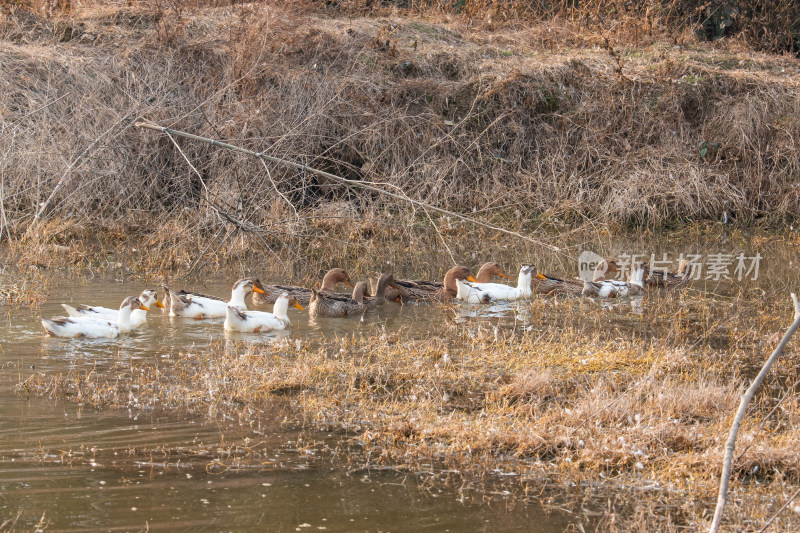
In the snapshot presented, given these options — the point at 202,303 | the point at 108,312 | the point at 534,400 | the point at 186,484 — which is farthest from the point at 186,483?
the point at 202,303

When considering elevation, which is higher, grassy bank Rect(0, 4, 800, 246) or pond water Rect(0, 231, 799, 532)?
grassy bank Rect(0, 4, 800, 246)

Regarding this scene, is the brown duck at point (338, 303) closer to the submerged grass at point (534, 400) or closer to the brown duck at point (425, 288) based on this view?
the brown duck at point (425, 288)

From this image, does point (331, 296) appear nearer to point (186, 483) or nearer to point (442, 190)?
point (186, 483)

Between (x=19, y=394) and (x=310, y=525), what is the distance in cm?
336

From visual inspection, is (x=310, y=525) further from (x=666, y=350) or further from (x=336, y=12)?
(x=336, y=12)

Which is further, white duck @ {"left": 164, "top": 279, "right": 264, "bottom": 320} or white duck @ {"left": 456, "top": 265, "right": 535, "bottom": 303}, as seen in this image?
white duck @ {"left": 456, "top": 265, "right": 535, "bottom": 303}

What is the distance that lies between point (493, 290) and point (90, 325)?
512cm

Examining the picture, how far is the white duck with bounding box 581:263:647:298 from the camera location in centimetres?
1254

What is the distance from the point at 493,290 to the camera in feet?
39.5

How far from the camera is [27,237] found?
14.0 m

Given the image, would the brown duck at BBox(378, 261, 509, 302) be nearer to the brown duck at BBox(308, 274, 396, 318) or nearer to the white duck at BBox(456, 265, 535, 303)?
the white duck at BBox(456, 265, 535, 303)

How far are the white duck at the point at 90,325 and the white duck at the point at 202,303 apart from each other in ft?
2.56

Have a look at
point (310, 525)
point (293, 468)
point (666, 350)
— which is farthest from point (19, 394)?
point (666, 350)

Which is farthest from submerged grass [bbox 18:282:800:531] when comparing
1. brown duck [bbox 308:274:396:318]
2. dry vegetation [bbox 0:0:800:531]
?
brown duck [bbox 308:274:396:318]
